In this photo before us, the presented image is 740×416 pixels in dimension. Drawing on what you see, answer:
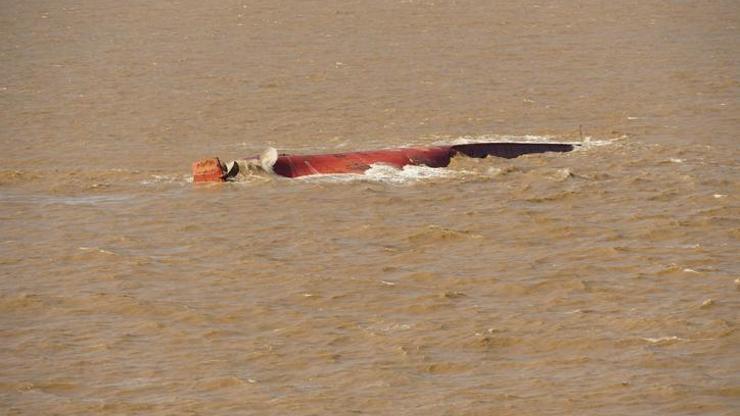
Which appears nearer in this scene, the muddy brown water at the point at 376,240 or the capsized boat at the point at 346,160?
the muddy brown water at the point at 376,240

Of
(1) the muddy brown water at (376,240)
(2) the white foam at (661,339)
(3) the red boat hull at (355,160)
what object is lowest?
(2) the white foam at (661,339)

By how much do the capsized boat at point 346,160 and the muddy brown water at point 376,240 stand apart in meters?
0.31

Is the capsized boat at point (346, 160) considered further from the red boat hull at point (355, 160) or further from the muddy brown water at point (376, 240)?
the muddy brown water at point (376, 240)

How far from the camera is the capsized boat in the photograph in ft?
77.6

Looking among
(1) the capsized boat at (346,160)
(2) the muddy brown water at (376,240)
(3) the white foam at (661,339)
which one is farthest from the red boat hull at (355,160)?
(3) the white foam at (661,339)

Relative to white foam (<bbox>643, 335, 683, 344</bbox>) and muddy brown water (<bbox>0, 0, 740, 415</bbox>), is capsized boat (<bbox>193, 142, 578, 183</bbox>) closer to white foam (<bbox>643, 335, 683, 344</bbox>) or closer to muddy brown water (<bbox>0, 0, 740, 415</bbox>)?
muddy brown water (<bbox>0, 0, 740, 415</bbox>)

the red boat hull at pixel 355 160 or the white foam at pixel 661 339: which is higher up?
the red boat hull at pixel 355 160

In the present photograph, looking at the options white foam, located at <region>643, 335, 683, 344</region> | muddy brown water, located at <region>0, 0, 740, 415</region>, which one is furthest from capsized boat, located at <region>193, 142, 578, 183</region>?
white foam, located at <region>643, 335, 683, 344</region>

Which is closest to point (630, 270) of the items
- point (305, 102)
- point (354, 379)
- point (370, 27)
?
point (354, 379)

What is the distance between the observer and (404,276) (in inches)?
698

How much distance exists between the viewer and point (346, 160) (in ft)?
80.2

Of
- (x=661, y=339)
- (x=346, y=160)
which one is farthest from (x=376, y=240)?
(x=661, y=339)

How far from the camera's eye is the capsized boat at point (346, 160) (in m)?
23.7

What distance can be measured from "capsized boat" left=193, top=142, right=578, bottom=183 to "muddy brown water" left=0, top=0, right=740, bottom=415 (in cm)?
31
